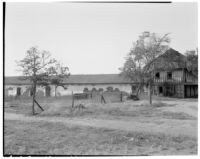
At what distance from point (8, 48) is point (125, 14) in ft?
18.9

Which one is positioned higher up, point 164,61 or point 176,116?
point 164,61

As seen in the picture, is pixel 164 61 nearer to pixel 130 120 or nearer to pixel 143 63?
pixel 143 63

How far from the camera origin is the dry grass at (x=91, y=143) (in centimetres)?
899

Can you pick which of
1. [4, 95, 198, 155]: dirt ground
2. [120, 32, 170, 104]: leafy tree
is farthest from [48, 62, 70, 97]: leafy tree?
[120, 32, 170, 104]: leafy tree

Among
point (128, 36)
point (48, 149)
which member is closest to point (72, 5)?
point (128, 36)

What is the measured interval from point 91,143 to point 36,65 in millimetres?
6724

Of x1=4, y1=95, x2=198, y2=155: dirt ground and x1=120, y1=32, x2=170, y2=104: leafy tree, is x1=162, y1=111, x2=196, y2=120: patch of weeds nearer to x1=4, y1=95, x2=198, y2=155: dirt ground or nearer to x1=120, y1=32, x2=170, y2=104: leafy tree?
x1=4, y1=95, x2=198, y2=155: dirt ground

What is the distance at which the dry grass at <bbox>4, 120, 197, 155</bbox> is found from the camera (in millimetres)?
8989

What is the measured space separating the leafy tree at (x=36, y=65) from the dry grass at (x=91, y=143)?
3.89 metres

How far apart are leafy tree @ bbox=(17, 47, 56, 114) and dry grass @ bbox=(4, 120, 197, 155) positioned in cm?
389

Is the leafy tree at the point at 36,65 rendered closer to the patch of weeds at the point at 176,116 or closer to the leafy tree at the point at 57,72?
the leafy tree at the point at 57,72

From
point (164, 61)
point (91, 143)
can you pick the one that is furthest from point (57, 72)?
point (164, 61)

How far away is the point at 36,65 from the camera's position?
14203 mm

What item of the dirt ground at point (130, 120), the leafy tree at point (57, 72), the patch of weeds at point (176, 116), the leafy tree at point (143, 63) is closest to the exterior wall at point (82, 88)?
the leafy tree at point (143, 63)
